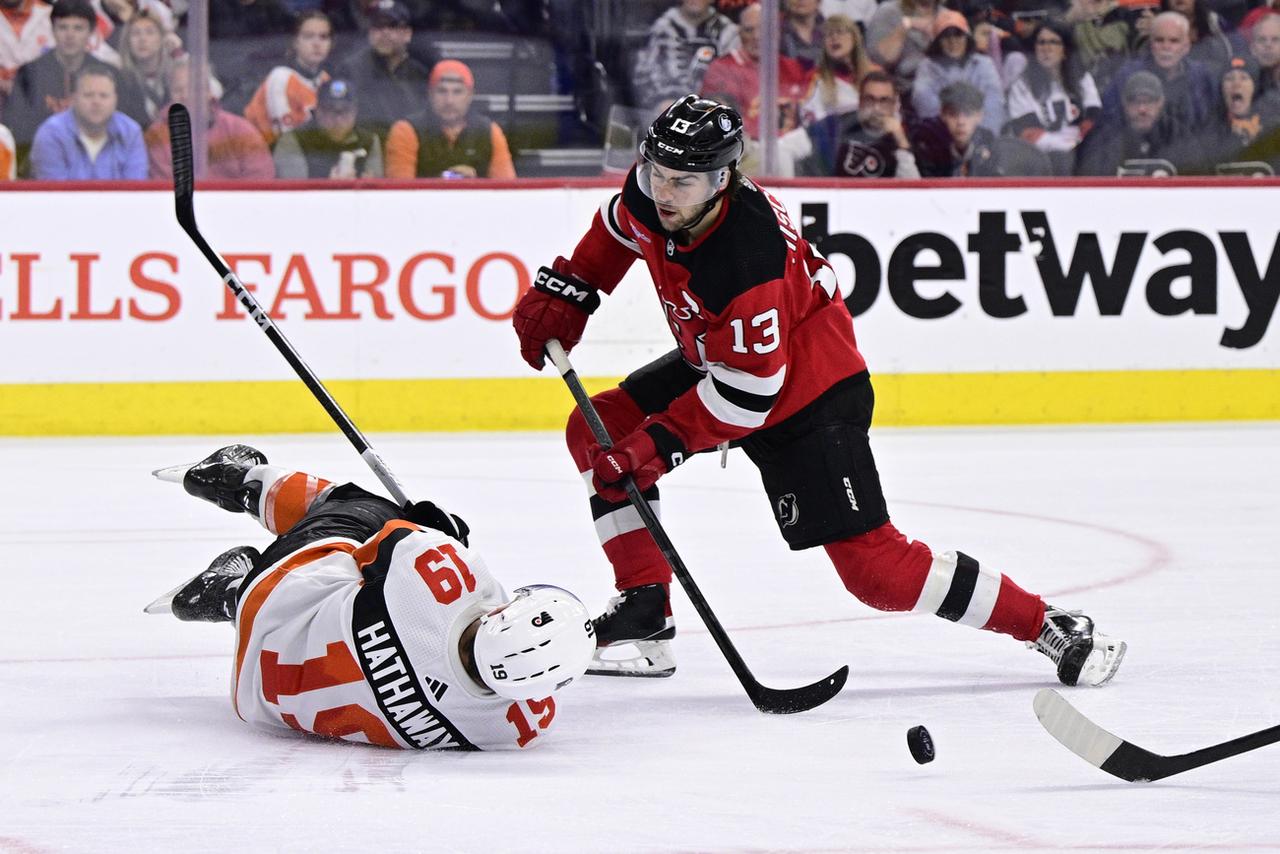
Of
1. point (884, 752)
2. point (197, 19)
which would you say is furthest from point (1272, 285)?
point (884, 752)

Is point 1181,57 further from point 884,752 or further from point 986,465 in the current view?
point 884,752

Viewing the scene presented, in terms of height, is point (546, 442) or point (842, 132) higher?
point (842, 132)

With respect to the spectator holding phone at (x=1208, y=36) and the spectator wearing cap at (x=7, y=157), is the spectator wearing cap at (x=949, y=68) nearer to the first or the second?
the spectator holding phone at (x=1208, y=36)

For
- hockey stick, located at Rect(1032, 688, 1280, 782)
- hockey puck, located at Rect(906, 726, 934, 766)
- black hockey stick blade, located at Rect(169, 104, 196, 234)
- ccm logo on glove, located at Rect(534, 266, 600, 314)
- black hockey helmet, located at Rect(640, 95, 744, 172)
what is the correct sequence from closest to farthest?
A: hockey stick, located at Rect(1032, 688, 1280, 782) → hockey puck, located at Rect(906, 726, 934, 766) → black hockey helmet, located at Rect(640, 95, 744, 172) → ccm logo on glove, located at Rect(534, 266, 600, 314) → black hockey stick blade, located at Rect(169, 104, 196, 234)

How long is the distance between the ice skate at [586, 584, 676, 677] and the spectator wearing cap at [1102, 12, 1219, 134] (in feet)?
15.7

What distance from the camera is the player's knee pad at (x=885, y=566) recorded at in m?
3.01

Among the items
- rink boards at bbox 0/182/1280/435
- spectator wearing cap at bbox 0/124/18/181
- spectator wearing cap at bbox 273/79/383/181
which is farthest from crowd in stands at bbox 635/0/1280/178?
spectator wearing cap at bbox 0/124/18/181

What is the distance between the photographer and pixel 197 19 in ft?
22.4

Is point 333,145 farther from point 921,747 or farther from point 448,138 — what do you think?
point 921,747

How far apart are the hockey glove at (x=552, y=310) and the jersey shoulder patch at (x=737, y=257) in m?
0.39

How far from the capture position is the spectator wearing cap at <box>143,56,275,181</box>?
682 cm

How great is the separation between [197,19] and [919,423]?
3.14 m

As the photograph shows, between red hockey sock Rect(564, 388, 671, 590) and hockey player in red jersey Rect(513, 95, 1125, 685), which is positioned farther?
red hockey sock Rect(564, 388, 671, 590)

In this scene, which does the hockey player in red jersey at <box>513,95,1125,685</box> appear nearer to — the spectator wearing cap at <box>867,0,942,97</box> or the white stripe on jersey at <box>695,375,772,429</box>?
the white stripe on jersey at <box>695,375,772,429</box>
